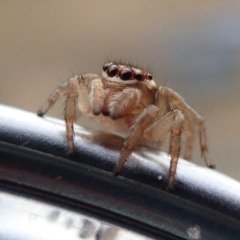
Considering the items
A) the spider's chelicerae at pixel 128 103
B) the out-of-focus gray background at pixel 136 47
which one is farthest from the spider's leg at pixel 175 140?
the out-of-focus gray background at pixel 136 47

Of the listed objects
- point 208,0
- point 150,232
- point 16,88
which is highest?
point 150,232

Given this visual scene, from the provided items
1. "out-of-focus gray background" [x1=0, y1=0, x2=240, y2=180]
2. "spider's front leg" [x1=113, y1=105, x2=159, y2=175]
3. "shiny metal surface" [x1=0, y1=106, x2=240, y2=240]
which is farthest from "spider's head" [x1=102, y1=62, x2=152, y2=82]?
"out-of-focus gray background" [x1=0, y1=0, x2=240, y2=180]

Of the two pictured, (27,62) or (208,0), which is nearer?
(27,62)

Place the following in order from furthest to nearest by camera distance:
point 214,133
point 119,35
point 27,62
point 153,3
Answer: point 153,3, point 119,35, point 27,62, point 214,133

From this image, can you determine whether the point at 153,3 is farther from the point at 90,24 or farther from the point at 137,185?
the point at 137,185

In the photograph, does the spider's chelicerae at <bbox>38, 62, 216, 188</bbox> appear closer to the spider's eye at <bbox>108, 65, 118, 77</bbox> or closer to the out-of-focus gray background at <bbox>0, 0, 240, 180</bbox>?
the spider's eye at <bbox>108, 65, 118, 77</bbox>

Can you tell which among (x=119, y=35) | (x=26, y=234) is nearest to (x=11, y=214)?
(x=26, y=234)

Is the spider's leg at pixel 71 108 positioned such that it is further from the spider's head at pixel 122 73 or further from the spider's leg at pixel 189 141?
the spider's leg at pixel 189 141
